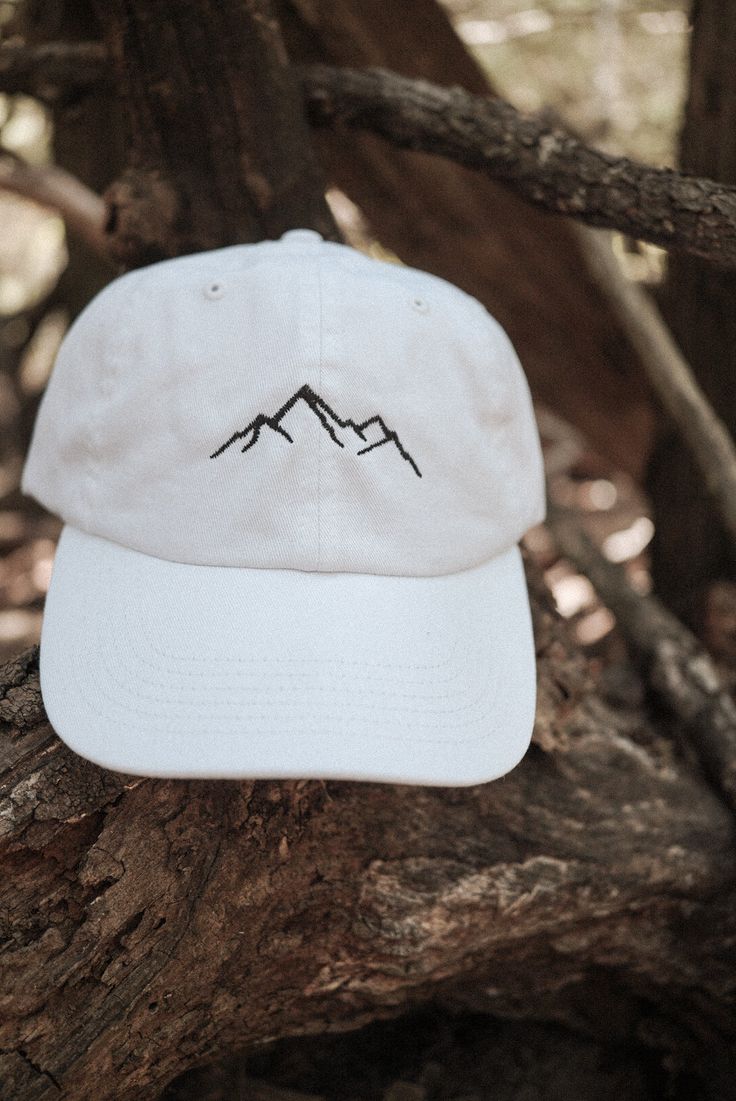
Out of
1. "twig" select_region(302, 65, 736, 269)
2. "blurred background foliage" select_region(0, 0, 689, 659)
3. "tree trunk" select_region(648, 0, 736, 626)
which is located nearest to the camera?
"twig" select_region(302, 65, 736, 269)

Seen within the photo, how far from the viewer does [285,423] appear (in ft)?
4.23

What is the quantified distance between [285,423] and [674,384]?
115 cm

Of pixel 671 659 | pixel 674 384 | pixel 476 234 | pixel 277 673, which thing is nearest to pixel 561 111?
pixel 476 234

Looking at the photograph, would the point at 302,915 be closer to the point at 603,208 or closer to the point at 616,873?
the point at 616,873

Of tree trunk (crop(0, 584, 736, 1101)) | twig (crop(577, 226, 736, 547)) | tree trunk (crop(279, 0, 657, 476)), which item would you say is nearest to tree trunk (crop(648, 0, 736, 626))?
twig (crop(577, 226, 736, 547))

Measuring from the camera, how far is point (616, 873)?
1.58 meters

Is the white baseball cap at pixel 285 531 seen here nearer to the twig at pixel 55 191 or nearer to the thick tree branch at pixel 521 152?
the thick tree branch at pixel 521 152

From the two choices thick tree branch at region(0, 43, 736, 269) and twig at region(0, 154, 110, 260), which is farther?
twig at region(0, 154, 110, 260)

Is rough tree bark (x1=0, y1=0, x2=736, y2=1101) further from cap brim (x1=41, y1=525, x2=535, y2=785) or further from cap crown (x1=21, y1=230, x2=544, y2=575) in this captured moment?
cap crown (x1=21, y1=230, x2=544, y2=575)

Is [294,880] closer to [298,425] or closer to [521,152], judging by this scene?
[298,425]

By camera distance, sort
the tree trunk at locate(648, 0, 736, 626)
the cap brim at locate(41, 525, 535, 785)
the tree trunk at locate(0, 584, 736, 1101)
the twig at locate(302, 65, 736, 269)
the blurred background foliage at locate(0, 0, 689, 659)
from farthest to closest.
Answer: the blurred background foliage at locate(0, 0, 689, 659) < the tree trunk at locate(648, 0, 736, 626) < the twig at locate(302, 65, 736, 269) < the tree trunk at locate(0, 584, 736, 1101) < the cap brim at locate(41, 525, 535, 785)

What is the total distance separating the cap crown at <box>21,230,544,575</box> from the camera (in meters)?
1.28

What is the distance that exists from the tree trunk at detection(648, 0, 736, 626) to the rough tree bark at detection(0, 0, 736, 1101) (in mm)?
677

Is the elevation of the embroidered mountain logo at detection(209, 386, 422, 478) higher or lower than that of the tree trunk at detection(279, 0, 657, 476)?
higher
